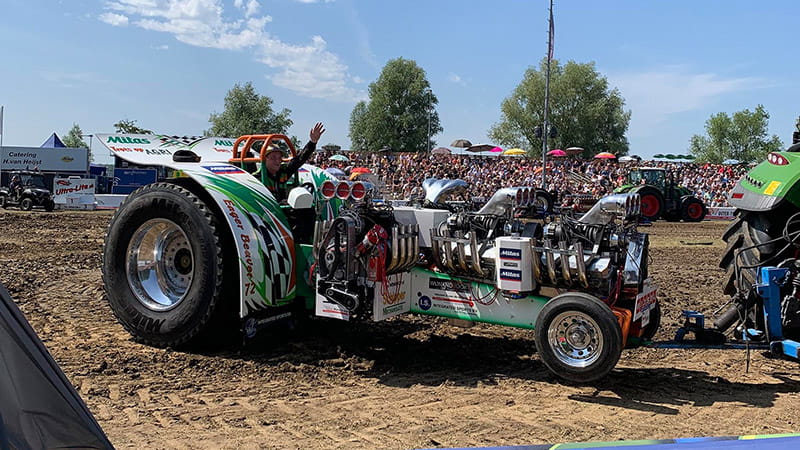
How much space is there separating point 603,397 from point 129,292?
3768mm

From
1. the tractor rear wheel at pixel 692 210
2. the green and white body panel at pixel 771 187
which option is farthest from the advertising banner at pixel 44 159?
the green and white body panel at pixel 771 187

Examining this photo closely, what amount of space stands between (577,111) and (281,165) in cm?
5602

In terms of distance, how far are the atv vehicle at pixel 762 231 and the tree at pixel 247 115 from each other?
5568 cm

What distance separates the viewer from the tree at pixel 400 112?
6078cm

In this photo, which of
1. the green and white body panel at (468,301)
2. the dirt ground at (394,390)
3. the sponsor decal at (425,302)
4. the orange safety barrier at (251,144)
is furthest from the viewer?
the orange safety barrier at (251,144)

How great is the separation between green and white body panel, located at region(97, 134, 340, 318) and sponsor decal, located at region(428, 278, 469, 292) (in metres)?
1.00

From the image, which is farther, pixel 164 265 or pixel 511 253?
pixel 164 265

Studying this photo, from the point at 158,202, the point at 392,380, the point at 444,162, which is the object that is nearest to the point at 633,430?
the point at 392,380

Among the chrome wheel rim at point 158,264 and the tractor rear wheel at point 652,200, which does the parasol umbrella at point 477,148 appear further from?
the chrome wheel rim at point 158,264

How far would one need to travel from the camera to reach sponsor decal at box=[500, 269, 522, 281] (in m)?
4.98

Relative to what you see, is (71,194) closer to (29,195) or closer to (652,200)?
(29,195)

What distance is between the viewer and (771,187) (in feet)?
17.8

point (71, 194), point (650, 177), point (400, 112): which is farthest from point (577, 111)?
point (71, 194)

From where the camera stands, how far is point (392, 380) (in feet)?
16.4
